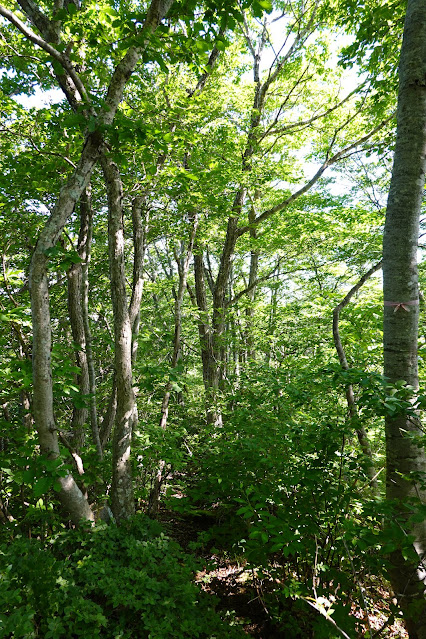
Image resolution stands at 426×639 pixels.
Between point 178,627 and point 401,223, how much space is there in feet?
11.3

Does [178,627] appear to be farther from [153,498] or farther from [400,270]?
[400,270]

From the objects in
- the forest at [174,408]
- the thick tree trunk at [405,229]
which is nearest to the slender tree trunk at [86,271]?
the forest at [174,408]

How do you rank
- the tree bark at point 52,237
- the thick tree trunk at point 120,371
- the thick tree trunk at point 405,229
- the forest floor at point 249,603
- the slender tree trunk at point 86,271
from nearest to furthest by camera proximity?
the thick tree trunk at point 405,229, the tree bark at point 52,237, the forest floor at point 249,603, the thick tree trunk at point 120,371, the slender tree trunk at point 86,271

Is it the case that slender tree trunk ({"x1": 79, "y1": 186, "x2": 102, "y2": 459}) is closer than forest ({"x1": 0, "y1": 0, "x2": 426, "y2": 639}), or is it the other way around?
forest ({"x1": 0, "y1": 0, "x2": 426, "y2": 639})

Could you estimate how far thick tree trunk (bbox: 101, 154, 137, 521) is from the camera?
11.8ft

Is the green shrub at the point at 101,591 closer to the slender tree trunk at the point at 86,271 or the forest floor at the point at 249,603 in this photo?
the forest floor at the point at 249,603

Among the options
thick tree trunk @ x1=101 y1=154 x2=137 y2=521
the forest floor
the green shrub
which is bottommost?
the forest floor

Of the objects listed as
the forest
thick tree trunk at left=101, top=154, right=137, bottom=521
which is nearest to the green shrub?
the forest

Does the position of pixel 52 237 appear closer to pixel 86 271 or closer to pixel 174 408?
pixel 86 271

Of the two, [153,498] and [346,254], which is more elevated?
[346,254]

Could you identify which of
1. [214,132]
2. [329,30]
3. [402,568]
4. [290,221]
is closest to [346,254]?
[290,221]

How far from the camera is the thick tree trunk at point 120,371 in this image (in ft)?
11.8

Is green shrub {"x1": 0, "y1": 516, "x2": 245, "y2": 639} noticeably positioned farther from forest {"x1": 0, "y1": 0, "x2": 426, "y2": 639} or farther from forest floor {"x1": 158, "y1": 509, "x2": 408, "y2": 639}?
forest floor {"x1": 158, "y1": 509, "x2": 408, "y2": 639}

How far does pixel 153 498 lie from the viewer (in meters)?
4.62
